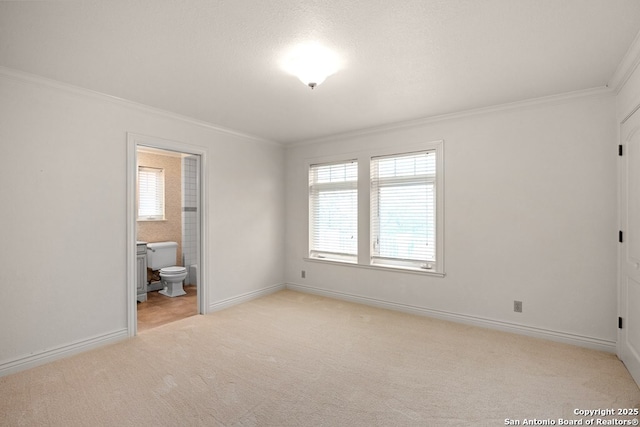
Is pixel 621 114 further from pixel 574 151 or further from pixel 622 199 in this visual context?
pixel 622 199

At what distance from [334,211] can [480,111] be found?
2.42 m

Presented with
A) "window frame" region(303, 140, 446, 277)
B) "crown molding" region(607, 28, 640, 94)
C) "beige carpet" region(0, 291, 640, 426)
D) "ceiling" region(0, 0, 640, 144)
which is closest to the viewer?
"ceiling" region(0, 0, 640, 144)

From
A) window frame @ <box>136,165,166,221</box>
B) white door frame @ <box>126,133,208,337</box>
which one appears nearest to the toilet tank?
window frame @ <box>136,165,166,221</box>

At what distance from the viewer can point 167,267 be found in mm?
5527

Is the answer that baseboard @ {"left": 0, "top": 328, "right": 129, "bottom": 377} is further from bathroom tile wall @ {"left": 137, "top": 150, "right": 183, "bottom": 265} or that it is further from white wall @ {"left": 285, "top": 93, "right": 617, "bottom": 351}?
white wall @ {"left": 285, "top": 93, "right": 617, "bottom": 351}

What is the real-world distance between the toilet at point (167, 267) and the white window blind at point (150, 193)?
0.58m

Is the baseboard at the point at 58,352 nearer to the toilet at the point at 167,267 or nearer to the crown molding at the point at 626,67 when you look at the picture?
the toilet at the point at 167,267

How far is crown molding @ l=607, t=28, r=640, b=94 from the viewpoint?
2.27 m

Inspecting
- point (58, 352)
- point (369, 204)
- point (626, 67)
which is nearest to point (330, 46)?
point (626, 67)

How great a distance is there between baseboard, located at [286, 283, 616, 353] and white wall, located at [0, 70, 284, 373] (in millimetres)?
2936

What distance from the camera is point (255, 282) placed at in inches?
196

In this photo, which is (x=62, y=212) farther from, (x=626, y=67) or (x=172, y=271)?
(x=626, y=67)

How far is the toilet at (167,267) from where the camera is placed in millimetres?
5211

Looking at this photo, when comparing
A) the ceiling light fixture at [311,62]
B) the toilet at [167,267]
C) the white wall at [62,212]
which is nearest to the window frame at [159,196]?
the toilet at [167,267]
